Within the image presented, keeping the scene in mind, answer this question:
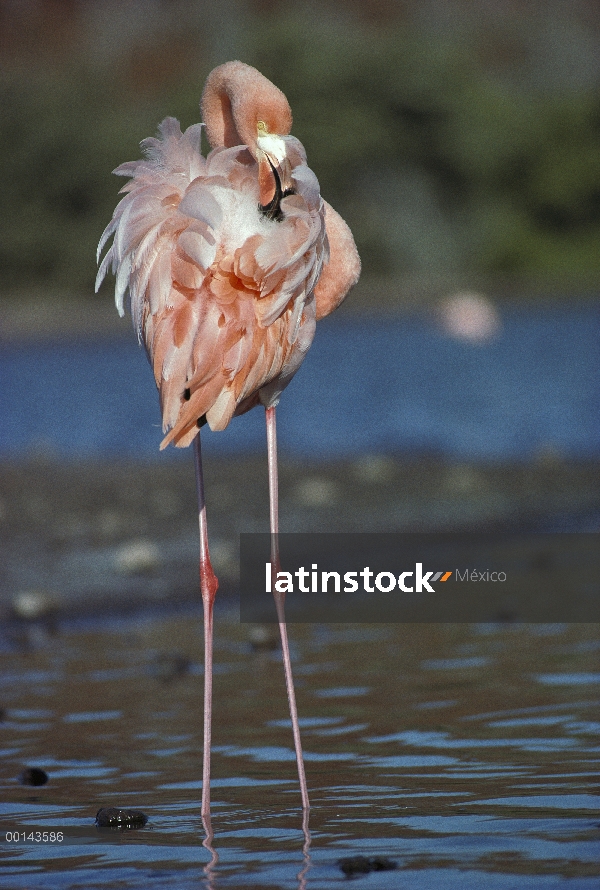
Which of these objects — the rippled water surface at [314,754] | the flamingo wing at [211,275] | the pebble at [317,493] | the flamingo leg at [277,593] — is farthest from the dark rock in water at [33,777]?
the pebble at [317,493]

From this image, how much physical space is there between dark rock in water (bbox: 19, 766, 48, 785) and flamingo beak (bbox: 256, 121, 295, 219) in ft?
5.88

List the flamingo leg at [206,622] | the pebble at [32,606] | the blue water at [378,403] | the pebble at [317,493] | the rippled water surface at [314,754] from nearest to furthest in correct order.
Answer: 1. the rippled water surface at [314,754]
2. the flamingo leg at [206,622]
3. the pebble at [32,606]
4. the pebble at [317,493]
5. the blue water at [378,403]

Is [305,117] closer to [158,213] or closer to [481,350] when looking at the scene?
[481,350]

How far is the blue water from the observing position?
15.5 meters

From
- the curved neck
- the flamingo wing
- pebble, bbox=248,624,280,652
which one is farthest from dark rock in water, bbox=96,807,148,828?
pebble, bbox=248,624,280,652

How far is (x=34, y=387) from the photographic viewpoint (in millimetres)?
25938

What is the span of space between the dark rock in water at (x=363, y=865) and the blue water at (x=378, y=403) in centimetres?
919

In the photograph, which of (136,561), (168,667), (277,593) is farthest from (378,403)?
(277,593)

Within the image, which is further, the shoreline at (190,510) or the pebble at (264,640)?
the shoreline at (190,510)

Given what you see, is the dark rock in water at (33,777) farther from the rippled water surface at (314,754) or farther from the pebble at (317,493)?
the pebble at (317,493)

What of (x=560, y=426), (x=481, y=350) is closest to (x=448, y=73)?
(x=481, y=350)

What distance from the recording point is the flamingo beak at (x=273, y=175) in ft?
14.9

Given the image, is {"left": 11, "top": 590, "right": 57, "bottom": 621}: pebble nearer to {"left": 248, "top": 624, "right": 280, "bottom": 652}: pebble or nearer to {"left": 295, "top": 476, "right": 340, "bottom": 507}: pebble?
{"left": 248, "top": 624, "right": 280, "bottom": 652}: pebble

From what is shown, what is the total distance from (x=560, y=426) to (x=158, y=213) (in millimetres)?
12979
